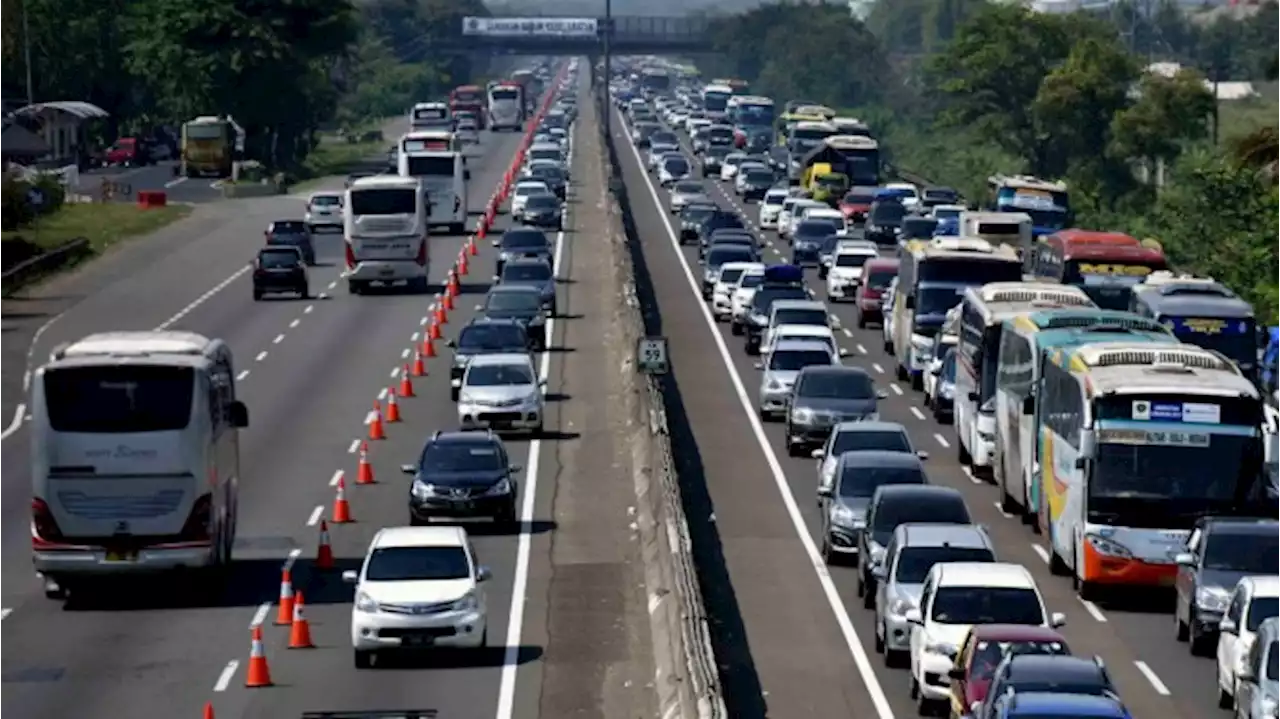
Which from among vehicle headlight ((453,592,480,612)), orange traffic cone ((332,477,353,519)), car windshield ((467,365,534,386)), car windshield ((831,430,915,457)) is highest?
vehicle headlight ((453,592,480,612))

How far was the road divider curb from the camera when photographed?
25875 mm

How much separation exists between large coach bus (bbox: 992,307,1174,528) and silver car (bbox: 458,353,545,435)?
9283mm

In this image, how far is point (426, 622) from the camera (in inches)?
1242

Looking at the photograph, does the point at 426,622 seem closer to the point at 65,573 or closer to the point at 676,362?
the point at 65,573

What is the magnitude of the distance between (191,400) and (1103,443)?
11378 millimetres

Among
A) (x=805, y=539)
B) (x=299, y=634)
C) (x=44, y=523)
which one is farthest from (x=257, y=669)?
(x=805, y=539)

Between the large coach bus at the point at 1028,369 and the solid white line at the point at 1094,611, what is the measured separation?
4.85 m

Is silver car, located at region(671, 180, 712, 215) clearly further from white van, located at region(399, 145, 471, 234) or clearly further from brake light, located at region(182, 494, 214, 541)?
brake light, located at region(182, 494, 214, 541)

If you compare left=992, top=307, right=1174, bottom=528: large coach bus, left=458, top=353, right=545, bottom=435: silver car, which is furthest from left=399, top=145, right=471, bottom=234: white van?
left=992, top=307, right=1174, bottom=528: large coach bus

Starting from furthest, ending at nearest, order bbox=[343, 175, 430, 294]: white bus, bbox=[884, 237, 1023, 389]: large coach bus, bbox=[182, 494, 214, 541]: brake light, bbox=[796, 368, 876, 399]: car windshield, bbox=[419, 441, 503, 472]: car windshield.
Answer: bbox=[343, 175, 430, 294]: white bus
bbox=[884, 237, 1023, 389]: large coach bus
bbox=[796, 368, 876, 399]: car windshield
bbox=[419, 441, 503, 472]: car windshield
bbox=[182, 494, 214, 541]: brake light

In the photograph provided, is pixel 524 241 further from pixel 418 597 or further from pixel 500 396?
pixel 418 597

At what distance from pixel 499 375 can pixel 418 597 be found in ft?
68.8

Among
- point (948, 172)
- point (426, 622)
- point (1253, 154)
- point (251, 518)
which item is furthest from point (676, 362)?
point (948, 172)

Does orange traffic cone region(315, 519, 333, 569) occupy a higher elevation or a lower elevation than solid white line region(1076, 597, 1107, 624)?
higher
